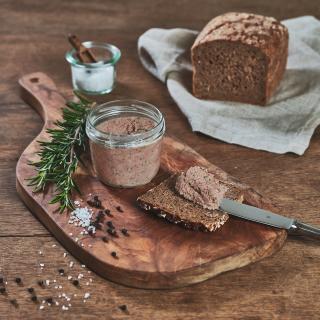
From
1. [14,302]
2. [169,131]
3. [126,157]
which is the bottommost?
[169,131]

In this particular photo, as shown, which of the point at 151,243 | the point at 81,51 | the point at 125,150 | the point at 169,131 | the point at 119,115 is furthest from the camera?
the point at 81,51

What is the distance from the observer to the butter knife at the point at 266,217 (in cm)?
216

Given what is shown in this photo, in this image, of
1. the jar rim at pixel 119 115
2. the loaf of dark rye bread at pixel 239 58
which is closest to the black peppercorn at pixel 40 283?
the jar rim at pixel 119 115

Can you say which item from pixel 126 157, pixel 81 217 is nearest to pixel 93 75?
pixel 126 157

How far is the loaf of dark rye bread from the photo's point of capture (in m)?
2.93

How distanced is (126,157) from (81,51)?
3.16ft

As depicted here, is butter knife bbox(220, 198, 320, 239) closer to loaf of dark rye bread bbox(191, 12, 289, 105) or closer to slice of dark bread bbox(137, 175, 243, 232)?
slice of dark bread bbox(137, 175, 243, 232)

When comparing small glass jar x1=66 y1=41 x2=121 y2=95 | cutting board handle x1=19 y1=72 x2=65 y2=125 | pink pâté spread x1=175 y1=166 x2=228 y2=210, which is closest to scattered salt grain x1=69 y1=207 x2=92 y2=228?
pink pâté spread x1=175 y1=166 x2=228 y2=210

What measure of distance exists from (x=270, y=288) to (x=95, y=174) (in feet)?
2.74

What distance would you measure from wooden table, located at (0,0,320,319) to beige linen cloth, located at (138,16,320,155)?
2.2 inches

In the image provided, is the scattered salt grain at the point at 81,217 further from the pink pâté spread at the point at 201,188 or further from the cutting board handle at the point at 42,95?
the cutting board handle at the point at 42,95

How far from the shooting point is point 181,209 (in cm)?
218

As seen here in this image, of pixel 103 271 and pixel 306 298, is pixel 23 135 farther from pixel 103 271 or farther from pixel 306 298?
pixel 306 298

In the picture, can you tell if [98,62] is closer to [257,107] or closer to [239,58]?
[239,58]
